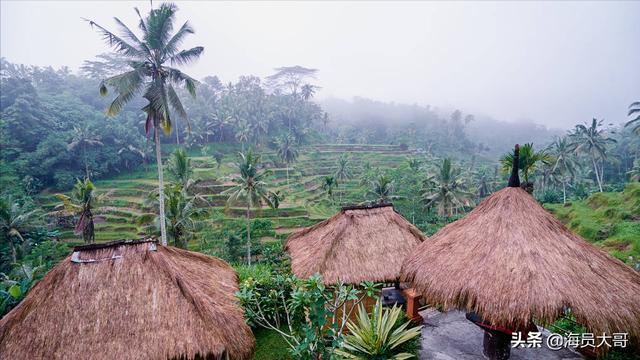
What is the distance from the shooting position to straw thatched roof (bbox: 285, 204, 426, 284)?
9.44 metres

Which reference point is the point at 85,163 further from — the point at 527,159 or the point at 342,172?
the point at 527,159

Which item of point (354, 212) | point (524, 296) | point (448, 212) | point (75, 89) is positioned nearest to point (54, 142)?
point (75, 89)

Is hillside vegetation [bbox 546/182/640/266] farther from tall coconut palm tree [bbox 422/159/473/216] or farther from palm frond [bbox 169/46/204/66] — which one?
palm frond [bbox 169/46/204/66]

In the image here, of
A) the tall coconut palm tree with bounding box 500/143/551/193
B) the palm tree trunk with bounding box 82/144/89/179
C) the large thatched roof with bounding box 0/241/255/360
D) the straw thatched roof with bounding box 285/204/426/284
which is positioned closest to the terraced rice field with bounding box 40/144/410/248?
the palm tree trunk with bounding box 82/144/89/179

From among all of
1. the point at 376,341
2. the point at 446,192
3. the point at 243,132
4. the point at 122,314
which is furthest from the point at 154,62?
the point at 243,132

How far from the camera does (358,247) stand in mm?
9984

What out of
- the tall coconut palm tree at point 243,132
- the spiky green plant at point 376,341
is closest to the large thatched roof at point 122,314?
the spiky green plant at point 376,341

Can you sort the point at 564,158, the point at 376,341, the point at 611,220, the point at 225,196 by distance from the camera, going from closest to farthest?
the point at 376,341
the point at 611,220
the point at 225,196
the point at 564,158

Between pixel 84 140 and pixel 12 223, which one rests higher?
pixel 84 140

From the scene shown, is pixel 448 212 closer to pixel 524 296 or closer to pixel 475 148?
pixel 524 296

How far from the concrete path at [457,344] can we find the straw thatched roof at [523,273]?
160 centimetres

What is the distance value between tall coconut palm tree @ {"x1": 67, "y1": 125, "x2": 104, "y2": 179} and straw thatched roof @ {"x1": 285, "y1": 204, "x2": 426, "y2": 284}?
29.2 metres

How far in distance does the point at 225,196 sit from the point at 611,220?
91.0ft

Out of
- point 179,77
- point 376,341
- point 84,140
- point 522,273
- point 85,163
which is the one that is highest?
point 179,77
